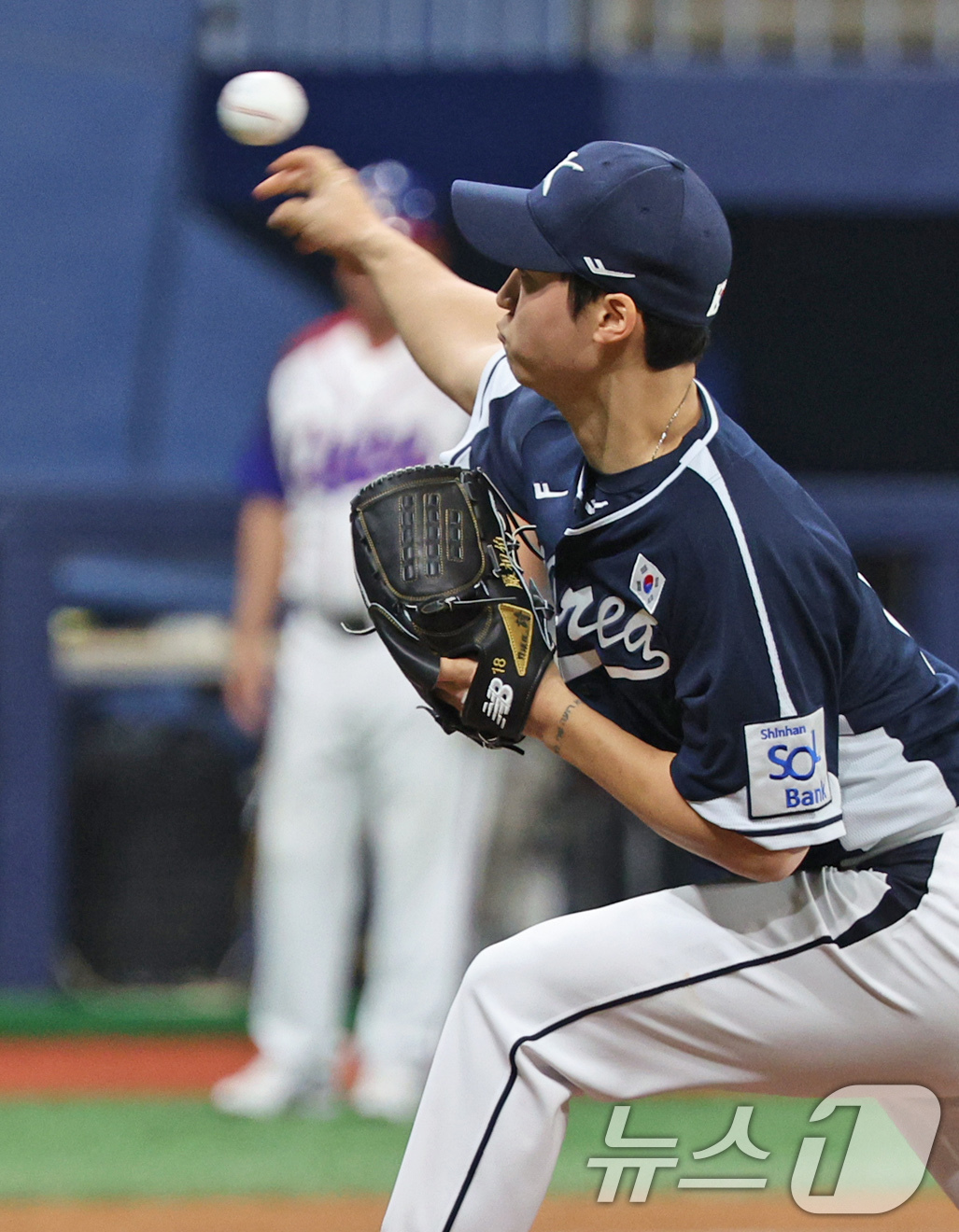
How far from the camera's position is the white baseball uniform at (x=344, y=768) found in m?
4.21

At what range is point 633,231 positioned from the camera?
6.67 ft

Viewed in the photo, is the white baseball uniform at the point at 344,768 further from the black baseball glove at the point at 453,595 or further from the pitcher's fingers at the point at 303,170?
the black baseball glove at the point at 453,595

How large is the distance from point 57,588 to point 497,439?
3060mm

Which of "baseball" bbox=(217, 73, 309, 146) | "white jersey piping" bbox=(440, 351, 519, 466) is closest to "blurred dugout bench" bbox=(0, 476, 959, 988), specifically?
"baseball" bbox=(217, 73, 309, 146)

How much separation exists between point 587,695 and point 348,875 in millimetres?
2124

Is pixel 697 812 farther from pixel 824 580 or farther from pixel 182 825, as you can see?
pixel 182 825

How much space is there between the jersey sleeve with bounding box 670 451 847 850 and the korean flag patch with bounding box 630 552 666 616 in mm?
29

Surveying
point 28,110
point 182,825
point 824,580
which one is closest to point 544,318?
point 824,580

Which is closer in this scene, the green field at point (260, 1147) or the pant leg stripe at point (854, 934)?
the pant leg stripe at point (854, 934)

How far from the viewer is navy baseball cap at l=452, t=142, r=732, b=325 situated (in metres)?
2.04

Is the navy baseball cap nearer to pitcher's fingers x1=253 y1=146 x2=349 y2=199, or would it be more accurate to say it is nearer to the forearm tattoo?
the forearm tattoo

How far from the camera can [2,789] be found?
5.12m
